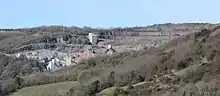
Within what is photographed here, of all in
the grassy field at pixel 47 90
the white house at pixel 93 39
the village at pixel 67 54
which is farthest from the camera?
the white house at pixel 93 39

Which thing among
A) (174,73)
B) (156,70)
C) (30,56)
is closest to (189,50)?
(156,70)

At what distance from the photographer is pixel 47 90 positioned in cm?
7256

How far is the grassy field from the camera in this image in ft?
232

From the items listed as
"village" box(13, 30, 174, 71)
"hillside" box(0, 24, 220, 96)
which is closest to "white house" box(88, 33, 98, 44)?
"village" box(13, 30, 174, 71)

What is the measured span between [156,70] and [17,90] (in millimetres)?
22037

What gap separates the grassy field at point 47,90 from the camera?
232ft

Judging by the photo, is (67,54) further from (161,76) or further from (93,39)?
(161,76)

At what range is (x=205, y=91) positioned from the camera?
43.7m

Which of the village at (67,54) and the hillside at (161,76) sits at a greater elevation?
the hillside at (161,76)

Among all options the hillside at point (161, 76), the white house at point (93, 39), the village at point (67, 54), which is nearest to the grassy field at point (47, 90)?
the hillside at point (161, 76)

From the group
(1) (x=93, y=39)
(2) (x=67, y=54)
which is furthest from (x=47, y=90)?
(1) (x=93, y=39)

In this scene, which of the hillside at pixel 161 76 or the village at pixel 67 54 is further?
the village at pixel 67 54

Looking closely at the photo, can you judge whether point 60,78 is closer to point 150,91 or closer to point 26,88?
point 26,88

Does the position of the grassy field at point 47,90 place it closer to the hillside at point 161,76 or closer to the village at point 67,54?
the hillside at point 161,76
